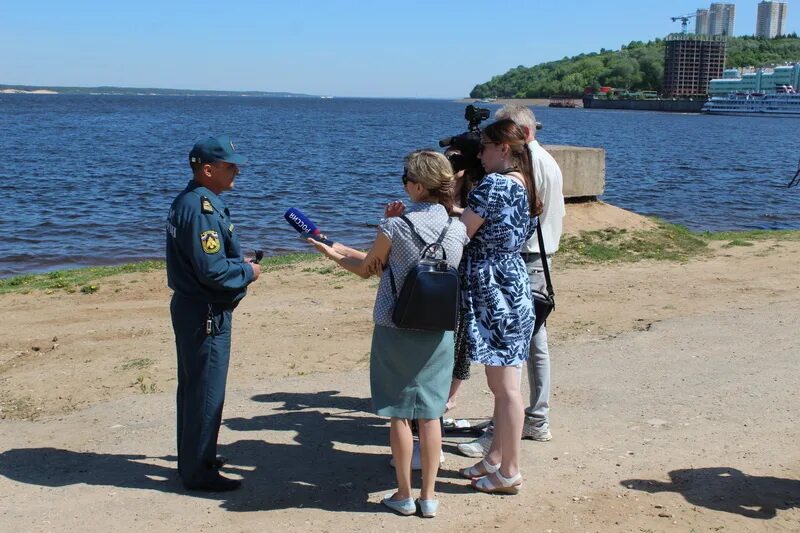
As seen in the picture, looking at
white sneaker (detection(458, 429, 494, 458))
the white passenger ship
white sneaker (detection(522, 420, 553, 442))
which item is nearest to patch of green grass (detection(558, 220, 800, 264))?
white sneaker (detection(522, 420, 553, 442))

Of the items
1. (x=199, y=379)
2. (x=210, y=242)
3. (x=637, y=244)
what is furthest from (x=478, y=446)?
(x=637, y=244)

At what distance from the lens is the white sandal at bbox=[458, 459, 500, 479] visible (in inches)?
196

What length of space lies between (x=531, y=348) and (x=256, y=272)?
168cm

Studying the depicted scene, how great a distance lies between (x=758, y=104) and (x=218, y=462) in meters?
139

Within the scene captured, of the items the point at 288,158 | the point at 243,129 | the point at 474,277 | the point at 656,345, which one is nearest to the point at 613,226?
the point at 656,345

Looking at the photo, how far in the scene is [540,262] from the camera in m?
5.30

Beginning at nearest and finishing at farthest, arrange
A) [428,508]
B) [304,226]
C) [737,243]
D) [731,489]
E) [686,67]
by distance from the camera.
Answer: [428,508] → [304,226] → [731,489] → [737,243] → [686,67]

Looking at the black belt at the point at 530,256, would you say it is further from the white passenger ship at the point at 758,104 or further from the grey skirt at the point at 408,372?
the white passenger ship at the point at 758,104

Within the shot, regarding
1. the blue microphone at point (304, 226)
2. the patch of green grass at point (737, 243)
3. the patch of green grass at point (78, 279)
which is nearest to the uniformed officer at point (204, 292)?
the blue microphone at point (304, 226)

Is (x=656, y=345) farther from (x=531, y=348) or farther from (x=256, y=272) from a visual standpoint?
(x=256, y=272)

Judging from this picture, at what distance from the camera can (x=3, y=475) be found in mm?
5215

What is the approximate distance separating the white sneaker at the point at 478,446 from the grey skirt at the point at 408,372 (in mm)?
1085

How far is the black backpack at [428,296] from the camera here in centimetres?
428

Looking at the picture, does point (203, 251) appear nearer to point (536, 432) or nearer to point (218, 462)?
point (218, 462)
